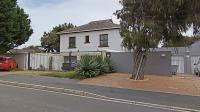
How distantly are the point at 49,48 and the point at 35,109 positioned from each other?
58.9 meters

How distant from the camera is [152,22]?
24.1m

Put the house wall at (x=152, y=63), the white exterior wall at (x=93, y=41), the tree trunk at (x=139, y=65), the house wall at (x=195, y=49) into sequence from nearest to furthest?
the tree trunk at (x=139, y=65), the house wall at (x=152, y=63), the white exterior wall at (x=93, y=41), the house wall at (x=195, y=49)

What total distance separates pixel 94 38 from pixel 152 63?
50.7ft

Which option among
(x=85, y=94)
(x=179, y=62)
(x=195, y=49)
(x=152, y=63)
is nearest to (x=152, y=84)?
(x=152, y=63)

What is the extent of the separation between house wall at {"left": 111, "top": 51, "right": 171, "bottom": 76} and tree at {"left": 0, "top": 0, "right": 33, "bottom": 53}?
13068mm

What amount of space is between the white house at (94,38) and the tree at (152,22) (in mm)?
16235

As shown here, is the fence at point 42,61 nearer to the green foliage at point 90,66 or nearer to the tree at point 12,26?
the tree at point 12,26

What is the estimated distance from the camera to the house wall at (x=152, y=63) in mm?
30781

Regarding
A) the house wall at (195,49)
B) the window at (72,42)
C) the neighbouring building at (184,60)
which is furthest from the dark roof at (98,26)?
the house wall at (195,49)

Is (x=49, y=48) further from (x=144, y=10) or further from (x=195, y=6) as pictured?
(x=195, y=6)

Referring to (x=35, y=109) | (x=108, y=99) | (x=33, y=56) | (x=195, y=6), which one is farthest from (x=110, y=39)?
(x=35, y=109)

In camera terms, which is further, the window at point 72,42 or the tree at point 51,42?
the tree at point 51,42

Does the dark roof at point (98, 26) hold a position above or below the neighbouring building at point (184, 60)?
above

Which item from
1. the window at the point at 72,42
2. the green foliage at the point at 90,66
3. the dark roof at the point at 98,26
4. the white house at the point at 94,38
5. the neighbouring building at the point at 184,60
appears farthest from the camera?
the window at the point at 72,42
